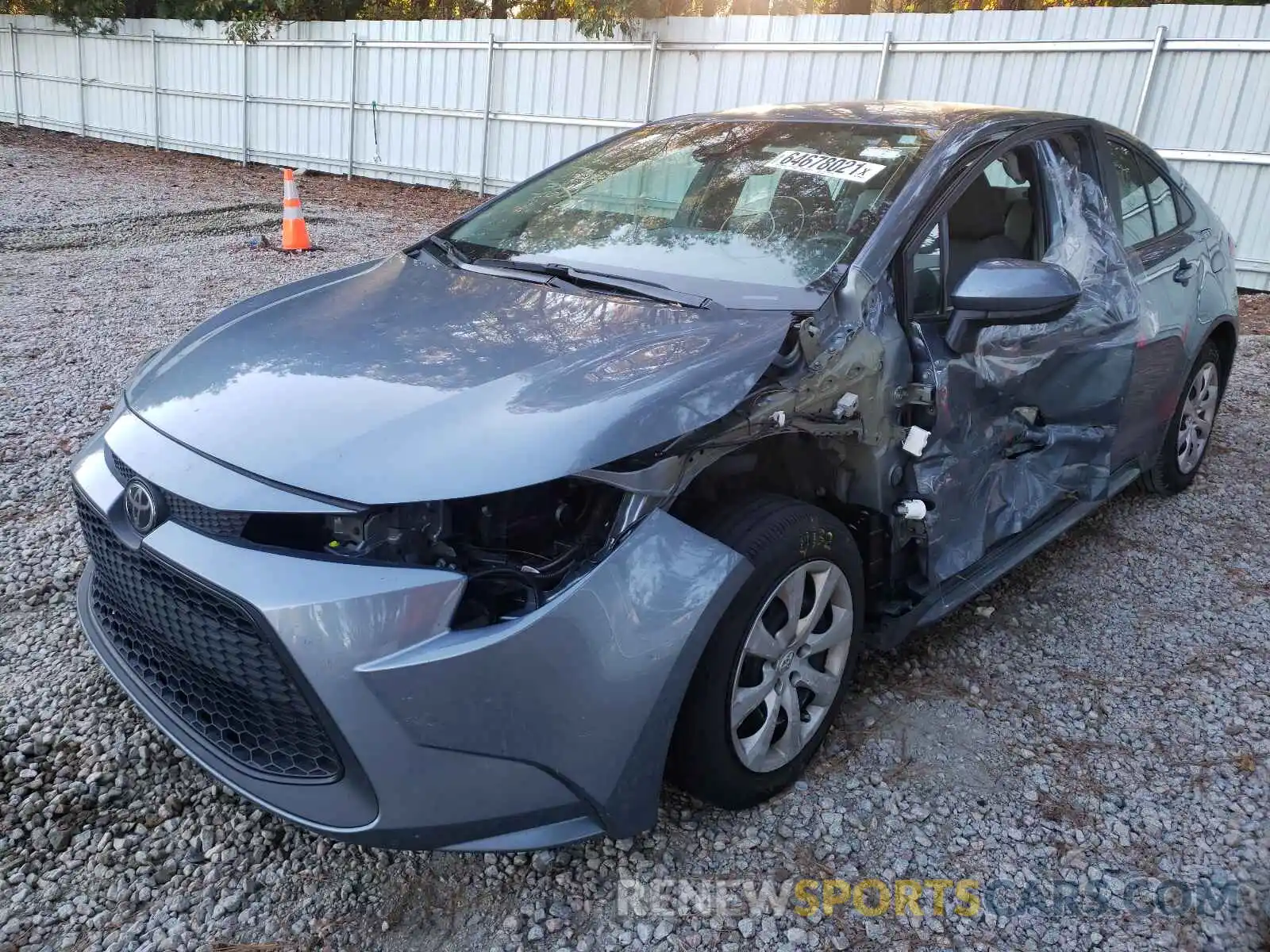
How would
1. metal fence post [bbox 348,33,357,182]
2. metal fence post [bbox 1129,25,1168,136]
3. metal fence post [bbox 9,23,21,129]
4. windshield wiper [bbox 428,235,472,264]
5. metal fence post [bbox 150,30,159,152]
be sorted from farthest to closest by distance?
metal fence post [bbox 9,23,21,129]
metal fence post [bbox 150,30,159,152]
metal fence post [bbox 348,33,357,182]
metal fence post [bbox 1129,25,1168,136]
windshield wiper [bbox 428,235,472,264]

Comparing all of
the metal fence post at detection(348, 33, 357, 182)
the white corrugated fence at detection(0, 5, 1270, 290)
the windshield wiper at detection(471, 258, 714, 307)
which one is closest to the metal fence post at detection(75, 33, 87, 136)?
the white corrugated fence at detection(0, 5, 1270, 290)

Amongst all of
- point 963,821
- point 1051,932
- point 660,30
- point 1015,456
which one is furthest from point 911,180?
point 660,30

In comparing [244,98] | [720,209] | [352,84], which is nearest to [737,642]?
[720,209]

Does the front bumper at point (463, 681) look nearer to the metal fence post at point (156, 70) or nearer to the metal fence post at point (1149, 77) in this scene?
the metal fence post at point (1149, 77)

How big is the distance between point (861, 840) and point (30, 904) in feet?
6.08

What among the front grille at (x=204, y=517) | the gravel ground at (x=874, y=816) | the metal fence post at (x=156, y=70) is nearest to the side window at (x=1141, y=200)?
the gravel ground at (x=874, y=816)

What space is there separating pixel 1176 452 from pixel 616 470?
341 centimetres

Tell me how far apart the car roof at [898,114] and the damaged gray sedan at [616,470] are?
3cm

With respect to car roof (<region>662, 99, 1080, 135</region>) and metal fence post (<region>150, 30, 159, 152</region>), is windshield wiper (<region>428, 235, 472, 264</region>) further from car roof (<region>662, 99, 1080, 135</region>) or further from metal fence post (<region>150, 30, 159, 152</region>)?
metal fence post (<region>150, 30, 159, 152</region>)

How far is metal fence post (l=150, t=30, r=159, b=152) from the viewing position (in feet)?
58.2

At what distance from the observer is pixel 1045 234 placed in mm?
3230

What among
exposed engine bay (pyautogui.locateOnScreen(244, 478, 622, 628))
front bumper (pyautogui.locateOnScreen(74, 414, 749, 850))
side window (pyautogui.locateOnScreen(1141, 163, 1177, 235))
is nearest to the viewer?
front bumper (pyautogui.locateOnScreen(74, 414, 749, 850))

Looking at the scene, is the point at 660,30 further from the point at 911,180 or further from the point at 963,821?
the point at 963,821

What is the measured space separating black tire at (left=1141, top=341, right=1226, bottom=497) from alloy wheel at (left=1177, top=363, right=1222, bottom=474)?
1 cm
